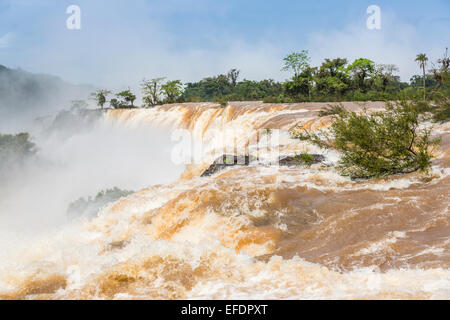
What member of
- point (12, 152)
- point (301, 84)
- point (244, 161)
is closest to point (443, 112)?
point (244, 161)

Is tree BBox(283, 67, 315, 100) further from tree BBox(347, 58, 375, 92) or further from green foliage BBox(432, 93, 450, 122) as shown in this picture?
green foliage BBox(432, 93, 450, 122)

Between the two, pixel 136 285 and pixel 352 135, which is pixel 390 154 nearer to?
pixel 352 135

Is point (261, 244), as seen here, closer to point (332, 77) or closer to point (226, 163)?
point (226, 163)

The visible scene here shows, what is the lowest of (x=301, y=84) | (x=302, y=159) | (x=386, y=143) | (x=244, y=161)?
(x=244, y=161)

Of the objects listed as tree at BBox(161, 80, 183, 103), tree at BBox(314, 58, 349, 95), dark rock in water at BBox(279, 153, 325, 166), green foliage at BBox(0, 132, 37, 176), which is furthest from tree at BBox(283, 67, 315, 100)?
dark rock in water at BBox(279, 153, 325, 166)
